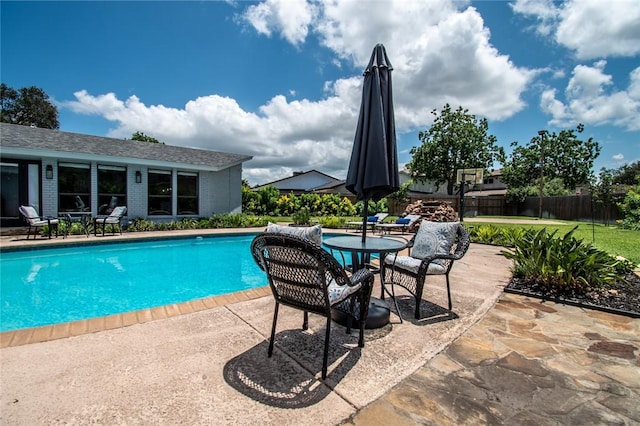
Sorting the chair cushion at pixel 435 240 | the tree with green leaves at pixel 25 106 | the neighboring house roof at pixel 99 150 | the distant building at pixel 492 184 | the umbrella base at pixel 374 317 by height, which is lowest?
the umbrella base at pixel 374 317

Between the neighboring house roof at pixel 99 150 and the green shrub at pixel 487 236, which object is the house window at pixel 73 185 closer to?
the neighboring house roof at pixel 99 150

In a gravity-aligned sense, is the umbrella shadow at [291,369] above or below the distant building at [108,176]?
below

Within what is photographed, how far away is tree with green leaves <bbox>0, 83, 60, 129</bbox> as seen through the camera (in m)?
31.7

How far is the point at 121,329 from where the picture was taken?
285 cm

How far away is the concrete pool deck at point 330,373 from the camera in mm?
1739

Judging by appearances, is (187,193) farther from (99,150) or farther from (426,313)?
(426,313)

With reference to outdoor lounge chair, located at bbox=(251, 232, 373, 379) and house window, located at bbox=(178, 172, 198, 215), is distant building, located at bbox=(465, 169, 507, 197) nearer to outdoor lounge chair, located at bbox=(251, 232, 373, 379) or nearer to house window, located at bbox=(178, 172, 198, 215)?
house window, located at bbox=(178, 172, 198, 215)

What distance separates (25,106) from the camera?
32344 mm

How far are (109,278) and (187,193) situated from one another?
8.63 m

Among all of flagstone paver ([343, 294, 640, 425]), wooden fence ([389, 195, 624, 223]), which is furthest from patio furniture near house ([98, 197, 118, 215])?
wooden fence ([389, 195, 624, 223])

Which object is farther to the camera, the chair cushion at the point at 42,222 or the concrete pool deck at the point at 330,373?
the chair cushion at the point at 42,222

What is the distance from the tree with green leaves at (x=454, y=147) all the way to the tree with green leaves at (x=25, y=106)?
42.9m

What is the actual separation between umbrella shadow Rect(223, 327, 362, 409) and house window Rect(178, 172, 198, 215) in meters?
13.3

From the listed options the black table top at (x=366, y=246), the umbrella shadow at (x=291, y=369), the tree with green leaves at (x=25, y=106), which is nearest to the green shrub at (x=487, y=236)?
the black table top at (x=366, y=246)
